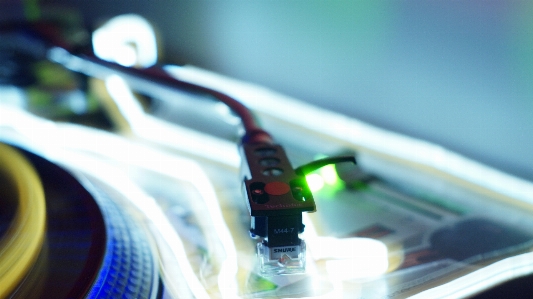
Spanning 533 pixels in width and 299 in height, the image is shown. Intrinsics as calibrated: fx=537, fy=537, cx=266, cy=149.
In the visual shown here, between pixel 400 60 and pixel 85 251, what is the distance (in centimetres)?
55

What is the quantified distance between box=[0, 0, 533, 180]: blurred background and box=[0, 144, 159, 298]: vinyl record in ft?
1.51

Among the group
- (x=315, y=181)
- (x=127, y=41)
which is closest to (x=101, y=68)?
(x=127, y=41)

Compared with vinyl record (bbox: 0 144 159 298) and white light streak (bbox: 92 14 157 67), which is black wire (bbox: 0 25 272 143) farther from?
vinyl record (bbox: 0 144 159 298)

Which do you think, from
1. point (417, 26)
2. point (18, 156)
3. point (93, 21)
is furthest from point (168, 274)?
point (93, 21)

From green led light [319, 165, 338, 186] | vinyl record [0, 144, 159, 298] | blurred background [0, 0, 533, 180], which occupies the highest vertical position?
blurred background [0, 0, 533, 180]

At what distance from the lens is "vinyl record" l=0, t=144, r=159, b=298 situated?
509 mm

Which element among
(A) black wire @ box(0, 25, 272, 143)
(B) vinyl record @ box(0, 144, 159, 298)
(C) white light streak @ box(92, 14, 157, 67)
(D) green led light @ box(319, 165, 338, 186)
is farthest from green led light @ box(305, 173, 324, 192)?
(C) white light streak @ box(92, 14, 157, 67)

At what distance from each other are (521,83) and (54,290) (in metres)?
0.61

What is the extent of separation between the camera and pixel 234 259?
0.60 metres

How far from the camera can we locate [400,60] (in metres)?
0.84

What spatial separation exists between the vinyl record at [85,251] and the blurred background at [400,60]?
0.46m

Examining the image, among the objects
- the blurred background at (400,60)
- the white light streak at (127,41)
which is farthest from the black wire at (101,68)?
the blurred background at (400,60)

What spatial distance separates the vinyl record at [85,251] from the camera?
509mm

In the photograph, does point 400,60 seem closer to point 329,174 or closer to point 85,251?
point 329,174
